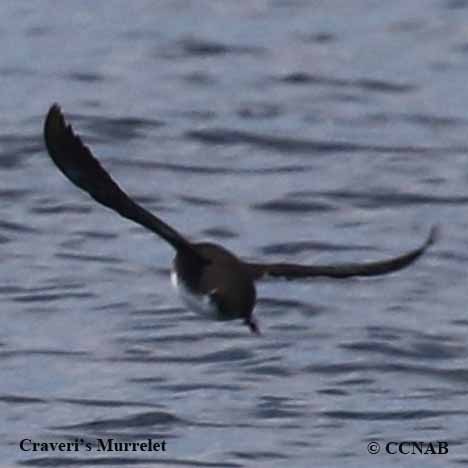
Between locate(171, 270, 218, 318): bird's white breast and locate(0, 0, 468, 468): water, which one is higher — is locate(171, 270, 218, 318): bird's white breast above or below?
above

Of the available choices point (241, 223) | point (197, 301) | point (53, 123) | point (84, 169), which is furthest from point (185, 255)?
point (241, 223)

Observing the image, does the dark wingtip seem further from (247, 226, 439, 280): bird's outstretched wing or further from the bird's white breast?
(247, 226, 439, 280): bird's outstretched wing

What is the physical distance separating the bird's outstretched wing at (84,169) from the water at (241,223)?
5.37 feet

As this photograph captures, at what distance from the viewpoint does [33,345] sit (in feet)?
35.1

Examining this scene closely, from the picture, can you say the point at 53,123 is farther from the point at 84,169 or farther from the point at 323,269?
the point at 323,269

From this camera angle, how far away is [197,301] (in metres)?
7.86

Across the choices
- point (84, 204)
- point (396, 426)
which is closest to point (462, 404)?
point (396, 426)

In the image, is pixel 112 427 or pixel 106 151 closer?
pixel 112 427

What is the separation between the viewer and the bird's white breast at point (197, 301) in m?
7.84

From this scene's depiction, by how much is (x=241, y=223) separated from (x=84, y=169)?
476 cm

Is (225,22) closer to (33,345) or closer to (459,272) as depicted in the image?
(459,272)

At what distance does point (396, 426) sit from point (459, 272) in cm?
222

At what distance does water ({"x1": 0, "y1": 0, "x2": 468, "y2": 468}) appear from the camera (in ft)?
32.5

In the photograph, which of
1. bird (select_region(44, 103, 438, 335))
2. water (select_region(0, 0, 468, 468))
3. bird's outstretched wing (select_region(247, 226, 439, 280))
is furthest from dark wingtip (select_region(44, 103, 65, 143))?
water (select_region(0, 0, 468, 468))
